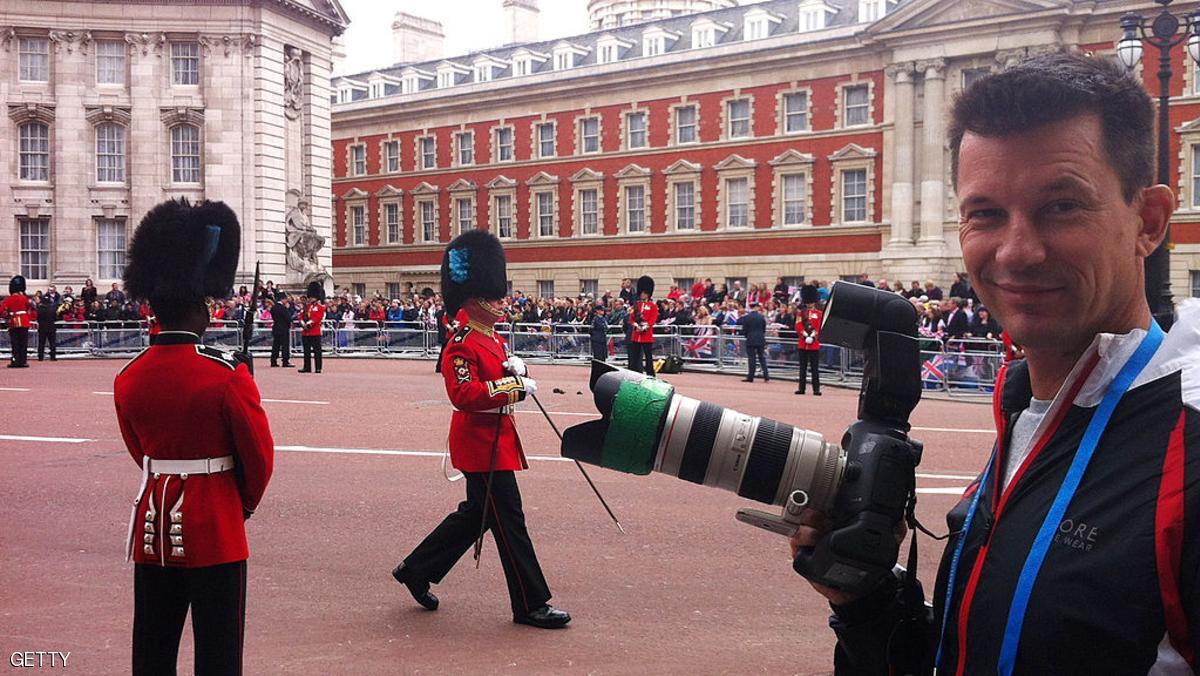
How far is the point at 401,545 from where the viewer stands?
293 inches

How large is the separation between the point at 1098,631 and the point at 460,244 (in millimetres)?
5399

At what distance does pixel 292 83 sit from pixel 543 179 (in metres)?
14.6

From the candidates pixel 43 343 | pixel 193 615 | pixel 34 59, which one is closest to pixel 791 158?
pixel 34 59

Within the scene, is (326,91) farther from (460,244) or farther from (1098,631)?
(1098,631)

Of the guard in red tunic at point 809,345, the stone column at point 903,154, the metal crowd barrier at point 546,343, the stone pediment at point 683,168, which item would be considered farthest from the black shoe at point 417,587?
the stone pediment at point 683,168

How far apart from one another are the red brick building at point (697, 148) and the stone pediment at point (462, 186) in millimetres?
87

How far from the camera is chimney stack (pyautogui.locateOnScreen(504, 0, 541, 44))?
61969 millimetres

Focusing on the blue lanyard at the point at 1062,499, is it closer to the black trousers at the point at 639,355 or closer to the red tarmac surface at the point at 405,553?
the red tarmac surface at the point at 405,553

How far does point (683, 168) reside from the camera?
45.8 m

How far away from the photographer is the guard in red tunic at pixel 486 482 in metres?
5.84

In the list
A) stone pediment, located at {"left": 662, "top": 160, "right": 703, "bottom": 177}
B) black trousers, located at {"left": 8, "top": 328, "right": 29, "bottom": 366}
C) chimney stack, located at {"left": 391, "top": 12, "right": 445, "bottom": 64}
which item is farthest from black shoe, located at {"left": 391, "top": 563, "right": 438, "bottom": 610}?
chimney stack, located at {"left": 391, "top": 12, "right": 445, "bottom": 64}

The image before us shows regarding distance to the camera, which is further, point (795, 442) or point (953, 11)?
point (953, 11)

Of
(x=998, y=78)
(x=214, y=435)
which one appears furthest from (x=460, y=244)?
(x=998, y=78)

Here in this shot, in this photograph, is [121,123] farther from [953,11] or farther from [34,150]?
[953,11]
